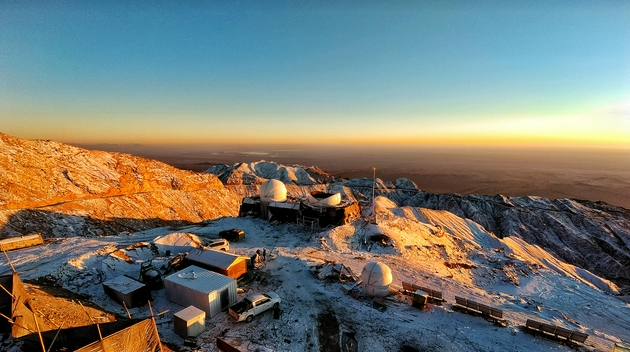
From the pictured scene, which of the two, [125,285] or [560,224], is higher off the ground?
[125,285]

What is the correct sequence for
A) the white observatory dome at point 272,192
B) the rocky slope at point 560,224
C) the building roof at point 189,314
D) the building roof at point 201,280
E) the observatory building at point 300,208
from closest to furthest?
the building roof at point 189,314 → the building roof at point 201,280 → the observatory building at point 300,208 → the white observatory dome at point 272,192 → the rocky slope at point 560,224

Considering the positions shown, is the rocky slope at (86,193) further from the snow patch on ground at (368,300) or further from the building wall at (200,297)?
the building wall at (200,297)

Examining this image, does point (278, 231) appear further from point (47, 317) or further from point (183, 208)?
point (183, 208)

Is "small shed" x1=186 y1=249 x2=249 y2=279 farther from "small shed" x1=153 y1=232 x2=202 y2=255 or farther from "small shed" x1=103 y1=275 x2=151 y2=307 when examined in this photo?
"small shed" x1=153 y1=232 x2=202 y2=255

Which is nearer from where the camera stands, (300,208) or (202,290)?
(202,290)

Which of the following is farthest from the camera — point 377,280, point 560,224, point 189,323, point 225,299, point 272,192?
point 560,224

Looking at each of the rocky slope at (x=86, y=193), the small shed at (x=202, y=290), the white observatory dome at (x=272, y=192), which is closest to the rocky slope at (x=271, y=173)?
the rocky slope at (x=86, y=193)

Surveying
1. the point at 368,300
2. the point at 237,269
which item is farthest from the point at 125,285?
the point at 368,300

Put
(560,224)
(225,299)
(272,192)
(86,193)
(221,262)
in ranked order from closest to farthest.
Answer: (225,299) → (221,262) → (272,192) → (86,193) → (560,224)

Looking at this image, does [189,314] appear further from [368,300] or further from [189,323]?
[368,300]
